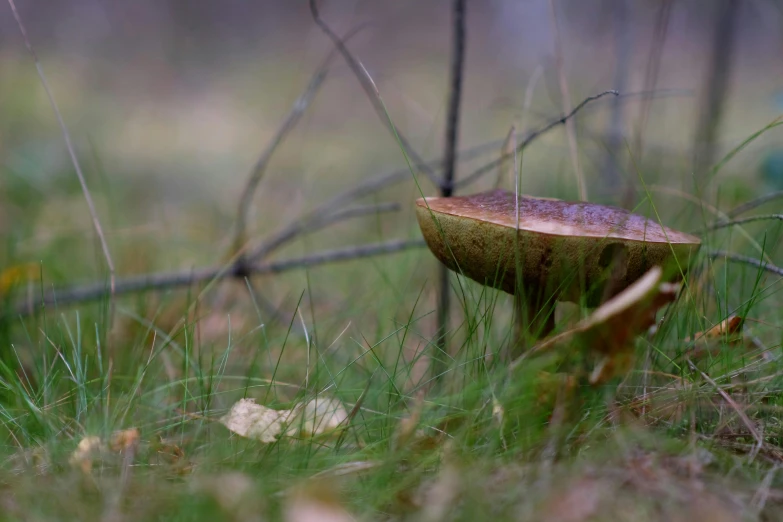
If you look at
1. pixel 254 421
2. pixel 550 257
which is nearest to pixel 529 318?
pixel 550 257

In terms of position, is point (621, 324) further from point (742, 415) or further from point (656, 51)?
point (656, 51)

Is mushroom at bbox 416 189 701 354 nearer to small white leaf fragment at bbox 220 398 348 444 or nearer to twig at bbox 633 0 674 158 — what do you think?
small white leaf fragment at bbox 220 398 348 444

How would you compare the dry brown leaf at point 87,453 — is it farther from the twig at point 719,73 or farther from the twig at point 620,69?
the twig at point 719,73

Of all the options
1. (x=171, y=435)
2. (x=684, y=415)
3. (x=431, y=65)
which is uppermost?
(x=431, y=65)

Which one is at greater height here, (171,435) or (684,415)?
(684,415)

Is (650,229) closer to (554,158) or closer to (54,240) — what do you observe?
(54,240)

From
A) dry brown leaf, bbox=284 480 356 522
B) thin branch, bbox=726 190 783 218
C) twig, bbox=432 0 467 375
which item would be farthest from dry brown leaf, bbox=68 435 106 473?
thin branch, bbox=726 190 783 218

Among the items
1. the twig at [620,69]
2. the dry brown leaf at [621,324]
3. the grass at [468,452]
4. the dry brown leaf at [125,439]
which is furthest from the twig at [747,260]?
the twig at [620,69]

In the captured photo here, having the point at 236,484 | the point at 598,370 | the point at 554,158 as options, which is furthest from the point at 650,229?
the point at 554,158
